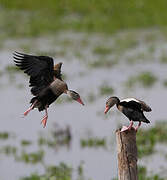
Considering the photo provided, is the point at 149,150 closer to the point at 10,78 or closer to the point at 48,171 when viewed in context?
the point at 48,171

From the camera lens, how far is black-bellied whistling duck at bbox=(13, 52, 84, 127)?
564 centimetres

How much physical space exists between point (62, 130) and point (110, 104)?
6846 millimetres

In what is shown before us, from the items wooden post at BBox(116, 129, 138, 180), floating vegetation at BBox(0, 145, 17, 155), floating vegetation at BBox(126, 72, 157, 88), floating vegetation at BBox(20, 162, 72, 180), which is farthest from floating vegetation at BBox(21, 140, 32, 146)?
wooden post at BBox(116, 129, 138, 180)

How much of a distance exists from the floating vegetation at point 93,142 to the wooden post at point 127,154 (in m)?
5.62

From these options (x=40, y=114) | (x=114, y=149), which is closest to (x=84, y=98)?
(x=40, y=114)

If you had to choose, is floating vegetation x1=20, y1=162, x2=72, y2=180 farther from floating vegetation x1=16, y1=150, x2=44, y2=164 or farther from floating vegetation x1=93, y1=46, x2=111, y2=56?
floating vegetation x1=93, y1=46, x2=111, y2=56

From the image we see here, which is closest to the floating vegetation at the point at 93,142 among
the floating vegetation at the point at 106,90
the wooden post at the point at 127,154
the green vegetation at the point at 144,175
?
the green vegetation at the point at 144,175

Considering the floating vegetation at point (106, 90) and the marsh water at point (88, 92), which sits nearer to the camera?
the marsh water at point (88, 92)

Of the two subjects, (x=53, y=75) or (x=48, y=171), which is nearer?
(x=53, y=75)

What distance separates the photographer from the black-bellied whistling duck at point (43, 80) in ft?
18.5

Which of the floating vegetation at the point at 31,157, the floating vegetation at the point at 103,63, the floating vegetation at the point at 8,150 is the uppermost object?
the floating vegetation at the point at 103,63

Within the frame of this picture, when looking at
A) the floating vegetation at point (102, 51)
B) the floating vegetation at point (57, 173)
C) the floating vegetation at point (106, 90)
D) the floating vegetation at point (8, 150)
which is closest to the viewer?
the floating vegetation at point (57, 173)

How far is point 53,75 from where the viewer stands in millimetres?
5922

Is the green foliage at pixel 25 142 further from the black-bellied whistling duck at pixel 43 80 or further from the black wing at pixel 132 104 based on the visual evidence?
the black wing at pixel 132 104
